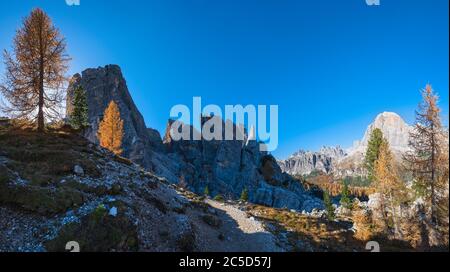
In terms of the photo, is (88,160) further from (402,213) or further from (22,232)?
(402,213)

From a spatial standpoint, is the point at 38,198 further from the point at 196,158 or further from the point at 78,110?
the point at 196,158

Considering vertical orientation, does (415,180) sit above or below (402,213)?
above

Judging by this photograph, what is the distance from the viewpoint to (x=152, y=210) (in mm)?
20906

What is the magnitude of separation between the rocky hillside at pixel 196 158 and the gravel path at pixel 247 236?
5681cm

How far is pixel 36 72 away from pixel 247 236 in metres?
27.4

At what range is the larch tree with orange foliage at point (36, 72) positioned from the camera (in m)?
29.0

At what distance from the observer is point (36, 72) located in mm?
30297

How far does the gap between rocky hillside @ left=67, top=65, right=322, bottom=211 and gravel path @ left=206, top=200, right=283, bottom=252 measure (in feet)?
186

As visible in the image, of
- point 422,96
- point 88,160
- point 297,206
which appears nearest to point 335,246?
point 422,96

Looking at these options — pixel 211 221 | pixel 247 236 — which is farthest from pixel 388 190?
pixel 211 221

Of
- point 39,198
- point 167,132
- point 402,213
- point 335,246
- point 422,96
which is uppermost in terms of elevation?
point 167,132

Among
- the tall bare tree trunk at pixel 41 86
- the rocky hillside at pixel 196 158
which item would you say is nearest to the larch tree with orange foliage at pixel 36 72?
the tall bare tree trunk at pixel 41 86

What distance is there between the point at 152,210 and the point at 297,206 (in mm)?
105936
